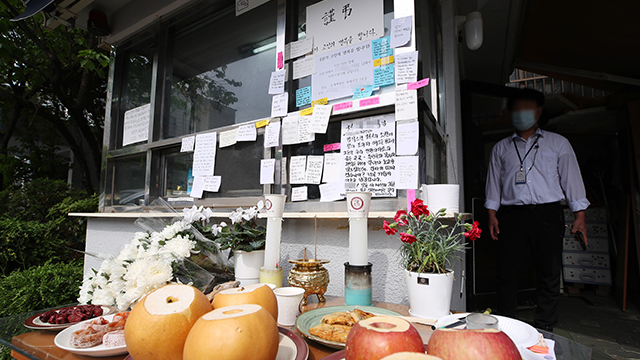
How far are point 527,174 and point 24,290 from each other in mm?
4817

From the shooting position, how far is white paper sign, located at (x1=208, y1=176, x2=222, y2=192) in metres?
2.50

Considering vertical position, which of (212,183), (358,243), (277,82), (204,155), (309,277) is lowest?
(309,277)

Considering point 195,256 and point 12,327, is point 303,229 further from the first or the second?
point 12,327

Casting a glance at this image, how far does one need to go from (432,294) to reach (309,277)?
0.49 metres

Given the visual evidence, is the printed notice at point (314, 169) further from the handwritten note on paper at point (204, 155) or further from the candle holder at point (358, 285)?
the handwritten note on paper at point (204, 155)

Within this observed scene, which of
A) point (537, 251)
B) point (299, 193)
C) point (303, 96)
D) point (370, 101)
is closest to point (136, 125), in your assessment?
point (303, 96)

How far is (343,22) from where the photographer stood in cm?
198

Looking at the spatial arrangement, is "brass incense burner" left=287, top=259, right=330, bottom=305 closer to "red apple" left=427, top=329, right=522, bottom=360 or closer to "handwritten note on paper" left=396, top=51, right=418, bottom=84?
"red apple" left=427, top=329, right=522, bottom=360

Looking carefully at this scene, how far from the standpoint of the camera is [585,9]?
9.82 feet

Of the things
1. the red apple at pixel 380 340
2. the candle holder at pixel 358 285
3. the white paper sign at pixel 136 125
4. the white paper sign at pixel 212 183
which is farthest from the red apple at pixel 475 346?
the white paper sign at pixel 136 125

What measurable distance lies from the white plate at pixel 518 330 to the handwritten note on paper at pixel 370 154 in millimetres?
858

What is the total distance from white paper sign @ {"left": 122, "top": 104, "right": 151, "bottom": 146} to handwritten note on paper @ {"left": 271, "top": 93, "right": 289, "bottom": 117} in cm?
165

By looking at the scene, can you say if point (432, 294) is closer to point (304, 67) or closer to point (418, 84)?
point (418, 84)

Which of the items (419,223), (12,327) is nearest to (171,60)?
(12,327)
